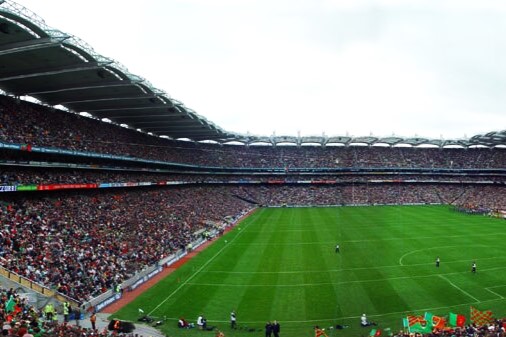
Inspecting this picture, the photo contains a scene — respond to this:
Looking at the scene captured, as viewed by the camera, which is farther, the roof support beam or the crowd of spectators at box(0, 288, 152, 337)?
the roof support beam

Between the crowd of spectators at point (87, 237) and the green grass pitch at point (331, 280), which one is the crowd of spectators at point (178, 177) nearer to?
the crowd of spectators at point (87, 237)

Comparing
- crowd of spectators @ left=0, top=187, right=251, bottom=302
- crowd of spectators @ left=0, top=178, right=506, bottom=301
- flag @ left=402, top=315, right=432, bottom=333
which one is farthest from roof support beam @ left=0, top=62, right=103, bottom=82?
flag @ left=402, top=315, right=432, bottom=333

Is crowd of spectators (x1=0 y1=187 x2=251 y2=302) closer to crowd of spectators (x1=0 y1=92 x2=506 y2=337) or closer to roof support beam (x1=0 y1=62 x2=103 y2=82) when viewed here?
crowd of spectators (x1=0 y1=92 x2=506 y2=337)

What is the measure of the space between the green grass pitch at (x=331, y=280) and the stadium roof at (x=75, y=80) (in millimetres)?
15031

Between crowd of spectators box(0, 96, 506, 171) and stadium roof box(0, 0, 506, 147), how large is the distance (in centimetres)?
176

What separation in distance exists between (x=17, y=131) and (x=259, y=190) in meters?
62.4

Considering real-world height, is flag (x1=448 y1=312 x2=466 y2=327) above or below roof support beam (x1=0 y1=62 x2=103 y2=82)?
below

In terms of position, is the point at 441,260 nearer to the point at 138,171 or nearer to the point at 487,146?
the point at 138,171

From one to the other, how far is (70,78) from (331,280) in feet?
76.1

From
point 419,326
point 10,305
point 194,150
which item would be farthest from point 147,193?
point 419,326

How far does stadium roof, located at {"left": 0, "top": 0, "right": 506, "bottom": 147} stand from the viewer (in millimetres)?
23969

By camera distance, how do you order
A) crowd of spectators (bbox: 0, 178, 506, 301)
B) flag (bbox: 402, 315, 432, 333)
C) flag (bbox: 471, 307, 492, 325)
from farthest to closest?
1. crowd of spectators (bbox: 0, 178, 506, 301)
2. flag (bbox: 471, 307, 492, 325)
3. flag (bbox: 402, 315, 432, 333)

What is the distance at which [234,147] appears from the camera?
3797 inches

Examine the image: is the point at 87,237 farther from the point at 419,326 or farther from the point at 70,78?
the point at 419,326
